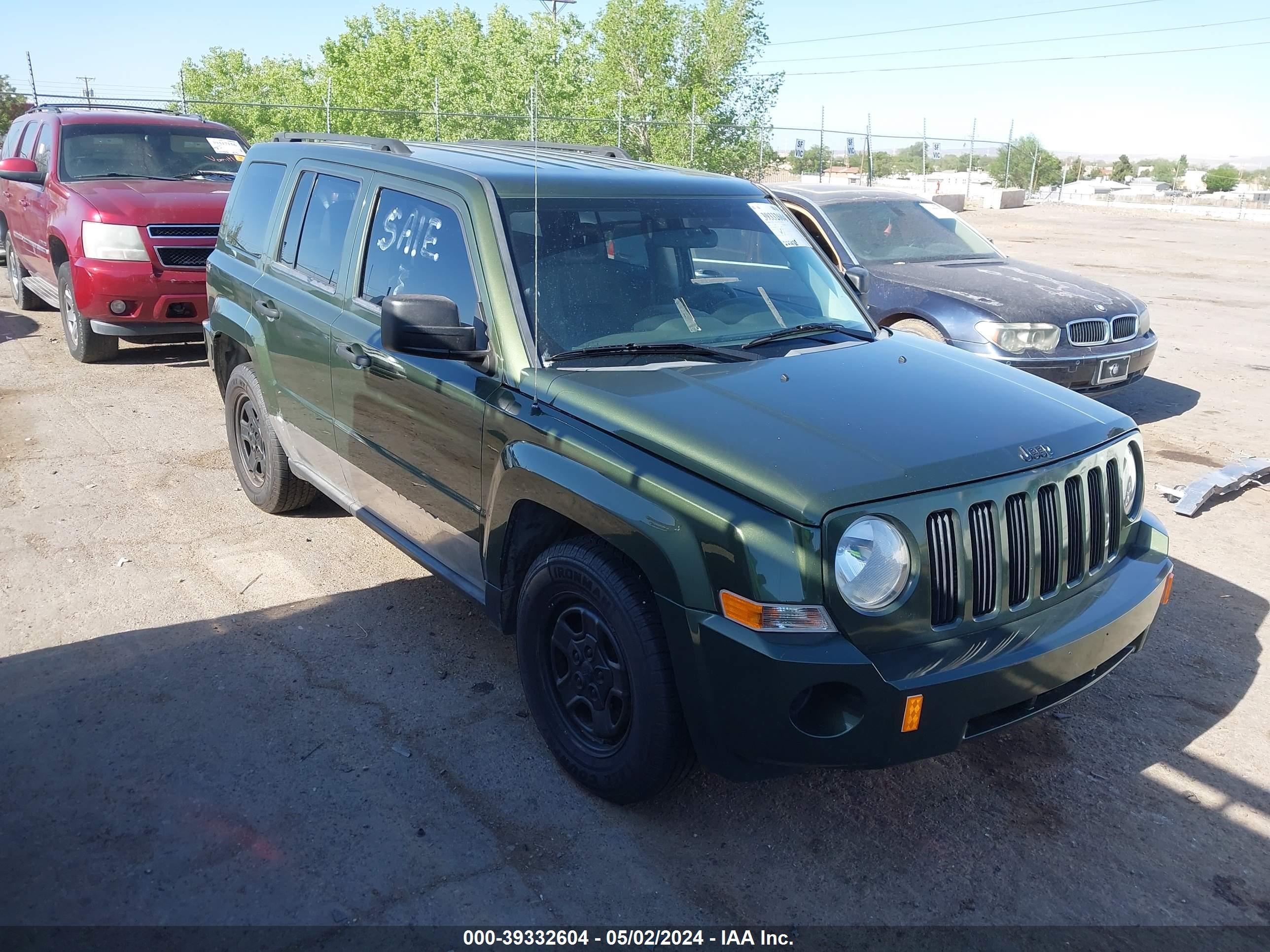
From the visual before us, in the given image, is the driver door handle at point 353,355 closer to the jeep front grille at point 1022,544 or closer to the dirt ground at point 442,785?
the dirt ground at point 442,785

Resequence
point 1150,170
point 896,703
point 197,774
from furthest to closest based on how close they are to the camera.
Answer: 1. point 1150,170
2. point 197,774
3. point 896,703

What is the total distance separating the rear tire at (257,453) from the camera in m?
5.51

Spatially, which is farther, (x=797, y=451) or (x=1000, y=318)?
(x=1000, y=318)

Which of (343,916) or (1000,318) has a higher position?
(1000,318)

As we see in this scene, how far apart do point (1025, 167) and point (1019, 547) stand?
2013 inches

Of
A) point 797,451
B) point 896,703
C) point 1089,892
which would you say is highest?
point 797,451

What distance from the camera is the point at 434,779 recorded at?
3.49 m

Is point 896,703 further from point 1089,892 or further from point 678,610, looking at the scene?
point 1089,892

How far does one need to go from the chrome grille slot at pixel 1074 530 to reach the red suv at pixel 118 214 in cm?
703

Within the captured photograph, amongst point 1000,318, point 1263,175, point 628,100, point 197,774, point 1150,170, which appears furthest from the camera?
point 1150,170

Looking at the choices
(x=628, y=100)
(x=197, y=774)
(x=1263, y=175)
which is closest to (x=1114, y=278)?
(x=628, y=100)

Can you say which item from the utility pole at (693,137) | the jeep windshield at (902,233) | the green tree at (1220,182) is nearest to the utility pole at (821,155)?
the utility pole at (693,137)

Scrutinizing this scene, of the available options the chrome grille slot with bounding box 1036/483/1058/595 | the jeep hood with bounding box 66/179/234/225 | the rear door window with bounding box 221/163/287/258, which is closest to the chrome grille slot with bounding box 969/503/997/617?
the chrome grille slot with bounding box 1036/483/1058/595

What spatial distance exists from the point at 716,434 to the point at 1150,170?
118 meters
